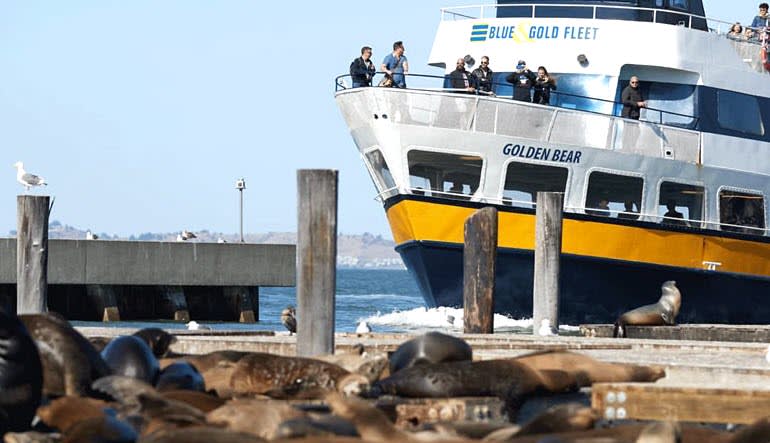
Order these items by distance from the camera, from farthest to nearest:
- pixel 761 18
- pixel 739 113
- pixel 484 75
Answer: pixel 761 18, pixel 739 113, pixel 484 75

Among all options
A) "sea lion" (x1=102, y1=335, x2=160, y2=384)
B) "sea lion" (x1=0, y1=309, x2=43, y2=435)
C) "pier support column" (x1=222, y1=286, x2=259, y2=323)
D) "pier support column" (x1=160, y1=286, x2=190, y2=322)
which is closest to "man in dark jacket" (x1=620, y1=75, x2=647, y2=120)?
"pier support column" (x1=222, y1=286, x2=259, y2=323)

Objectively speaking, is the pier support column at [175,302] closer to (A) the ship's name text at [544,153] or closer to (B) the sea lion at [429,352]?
(A) the ship's name text at [544,153]

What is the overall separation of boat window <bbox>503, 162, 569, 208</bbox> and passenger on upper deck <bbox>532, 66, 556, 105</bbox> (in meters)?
1.04

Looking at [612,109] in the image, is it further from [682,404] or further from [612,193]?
[682,404]

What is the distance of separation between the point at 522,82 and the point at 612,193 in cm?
225

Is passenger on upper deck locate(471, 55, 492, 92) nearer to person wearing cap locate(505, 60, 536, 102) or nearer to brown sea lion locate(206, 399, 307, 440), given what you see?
person wearing cap locate(505, 60, 536, 102)

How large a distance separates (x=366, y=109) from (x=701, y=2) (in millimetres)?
6332

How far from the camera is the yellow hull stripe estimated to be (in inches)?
920

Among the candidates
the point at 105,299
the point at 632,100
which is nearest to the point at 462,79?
the point at 632,100

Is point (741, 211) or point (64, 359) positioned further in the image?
point (741, 211)

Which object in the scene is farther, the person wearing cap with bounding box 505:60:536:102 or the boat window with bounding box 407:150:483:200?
the person wearing cap with bounding box 505:60:536:102

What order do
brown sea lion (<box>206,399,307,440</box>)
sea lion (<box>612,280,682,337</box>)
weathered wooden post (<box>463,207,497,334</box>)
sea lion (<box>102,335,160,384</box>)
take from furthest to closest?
sea lion (<box>612,280,682,337</box>) → weathered wooden post (<box>463,207,497,334</box>) → sea lion (<box>102,335,160,384</box>) → brown sea lion (<box>206,399,307,440</box>)

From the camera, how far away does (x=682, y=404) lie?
840 centimetres

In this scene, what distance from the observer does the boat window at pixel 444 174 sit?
Result: 23.3m
